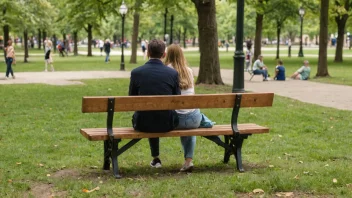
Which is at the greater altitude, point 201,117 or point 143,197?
point 201,117

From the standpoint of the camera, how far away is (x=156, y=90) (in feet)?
20.6

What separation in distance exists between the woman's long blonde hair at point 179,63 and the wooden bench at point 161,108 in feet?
1.33

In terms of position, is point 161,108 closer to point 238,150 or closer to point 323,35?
point 238,150

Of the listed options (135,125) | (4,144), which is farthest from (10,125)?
(135,125)

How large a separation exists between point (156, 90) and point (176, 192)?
4.53 ft

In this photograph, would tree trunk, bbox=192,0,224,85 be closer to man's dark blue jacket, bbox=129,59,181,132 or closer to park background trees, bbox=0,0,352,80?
park background trees, bbox=0,0,352,80

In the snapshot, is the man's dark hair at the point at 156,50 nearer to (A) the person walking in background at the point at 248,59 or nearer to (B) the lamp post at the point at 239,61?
(B) the lamp post at the point at 239,61

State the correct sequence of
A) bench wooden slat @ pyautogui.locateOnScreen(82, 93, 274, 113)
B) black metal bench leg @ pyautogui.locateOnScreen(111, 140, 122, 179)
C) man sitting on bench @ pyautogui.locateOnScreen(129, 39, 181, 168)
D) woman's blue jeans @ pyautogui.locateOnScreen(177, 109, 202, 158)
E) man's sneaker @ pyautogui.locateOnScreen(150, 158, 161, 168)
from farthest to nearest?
man's sneaker @ pyautogui.locateOnScreen(150, 158, 161, 168) < woman's blue jeans @ pyautogui.locateOnScreen(177, 109, 202, 158) < man sitting on bench @ pyautogui.locateOnScreen(129, 39, 181, 168) < black metal bench leg @ pyautogui.locateOnScreen(111, 140, 122, 179) < bench wooden slat @ pyautogui.locateOnScreen(82, 93, 274, 113)

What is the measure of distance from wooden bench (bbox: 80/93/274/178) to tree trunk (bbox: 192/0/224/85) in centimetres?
1177

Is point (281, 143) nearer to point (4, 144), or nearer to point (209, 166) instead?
point (209, 166)

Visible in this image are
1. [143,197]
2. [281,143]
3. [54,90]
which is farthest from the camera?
[54,90]

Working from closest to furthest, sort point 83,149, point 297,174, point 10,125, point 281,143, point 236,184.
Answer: point 236,184
point 297,174
point 83,149
point 281,143
point 10,125

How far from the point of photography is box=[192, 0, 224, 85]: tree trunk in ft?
60.2

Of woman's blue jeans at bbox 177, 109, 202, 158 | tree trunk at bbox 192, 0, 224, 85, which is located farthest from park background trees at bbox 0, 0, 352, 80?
woman's blue jeans at bbox 177, 109, 202, 158
